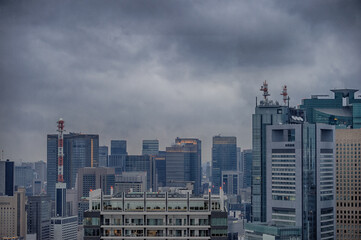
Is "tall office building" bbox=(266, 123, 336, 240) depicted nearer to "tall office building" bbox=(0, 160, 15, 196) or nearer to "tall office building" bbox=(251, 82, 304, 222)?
"tall office building" bbox=(251, 82, 304, 222)

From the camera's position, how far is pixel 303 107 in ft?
88.1

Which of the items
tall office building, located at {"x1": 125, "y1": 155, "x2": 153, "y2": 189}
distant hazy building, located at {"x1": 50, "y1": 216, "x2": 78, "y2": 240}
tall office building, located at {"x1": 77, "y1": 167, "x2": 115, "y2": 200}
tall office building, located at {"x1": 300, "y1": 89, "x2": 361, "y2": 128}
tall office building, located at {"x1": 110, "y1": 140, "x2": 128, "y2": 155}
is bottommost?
distant hazy building, located at {"x1": 50, "y1": 216, "x2": 78, "y2": 240}

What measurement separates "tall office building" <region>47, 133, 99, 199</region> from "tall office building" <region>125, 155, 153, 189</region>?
2.64m

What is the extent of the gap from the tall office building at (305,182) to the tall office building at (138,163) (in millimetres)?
25371

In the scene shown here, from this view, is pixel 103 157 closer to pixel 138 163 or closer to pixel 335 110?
pixel 138 163

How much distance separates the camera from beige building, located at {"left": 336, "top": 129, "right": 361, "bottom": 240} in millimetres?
21344

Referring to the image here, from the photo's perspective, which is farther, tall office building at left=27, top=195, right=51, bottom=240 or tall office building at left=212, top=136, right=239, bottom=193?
tall office building at left=212, top=136, right=239, bottom=193

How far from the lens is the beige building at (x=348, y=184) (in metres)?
21.3

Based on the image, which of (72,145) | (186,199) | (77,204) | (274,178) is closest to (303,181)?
(274,178)

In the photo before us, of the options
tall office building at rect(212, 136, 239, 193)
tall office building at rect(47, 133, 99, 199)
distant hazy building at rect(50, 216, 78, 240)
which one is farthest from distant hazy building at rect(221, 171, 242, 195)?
distant hazy building at rect(50, 216, 78, 240)

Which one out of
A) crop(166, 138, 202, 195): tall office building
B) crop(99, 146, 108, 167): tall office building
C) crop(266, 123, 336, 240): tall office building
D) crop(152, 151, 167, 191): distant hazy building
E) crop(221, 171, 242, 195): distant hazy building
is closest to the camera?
crop(266, 123, 336, 240): tall office building

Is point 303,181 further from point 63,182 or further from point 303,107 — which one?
point 63,182

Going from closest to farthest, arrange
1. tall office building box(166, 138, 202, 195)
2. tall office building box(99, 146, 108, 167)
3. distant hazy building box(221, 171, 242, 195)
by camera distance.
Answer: distant hazy building box(221, 171, 242, 195), tall office building box(166, 138, 202, 195), tall office building box(99, 146, 108, 167)

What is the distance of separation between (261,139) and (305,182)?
418 centimetres
